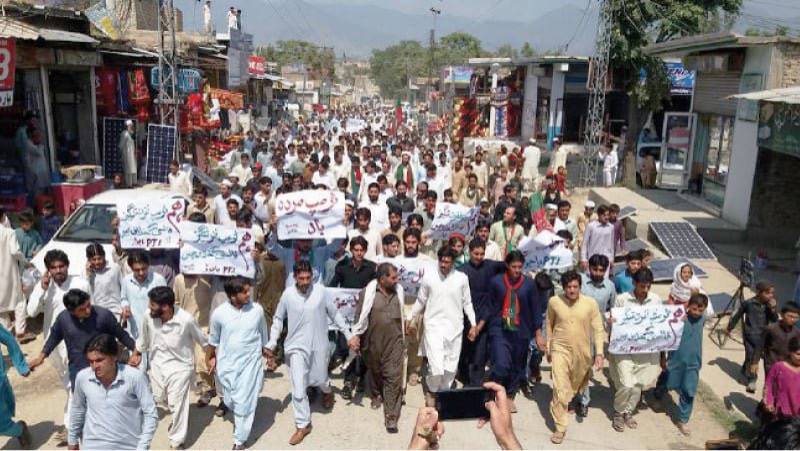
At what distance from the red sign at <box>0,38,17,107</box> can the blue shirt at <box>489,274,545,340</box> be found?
941cm

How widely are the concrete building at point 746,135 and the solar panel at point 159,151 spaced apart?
1223cm

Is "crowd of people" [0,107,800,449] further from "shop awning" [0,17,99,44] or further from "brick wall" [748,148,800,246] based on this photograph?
"brick wall" [748,148,800,246]

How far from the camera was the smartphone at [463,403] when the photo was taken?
3666 millimetres

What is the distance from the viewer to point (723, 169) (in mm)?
14891

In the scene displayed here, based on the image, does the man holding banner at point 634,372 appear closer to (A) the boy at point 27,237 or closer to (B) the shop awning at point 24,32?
(A) the boy at point 27,237

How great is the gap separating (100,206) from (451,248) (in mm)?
5598

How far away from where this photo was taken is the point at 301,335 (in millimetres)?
5934

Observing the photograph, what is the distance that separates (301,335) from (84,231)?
4.61m

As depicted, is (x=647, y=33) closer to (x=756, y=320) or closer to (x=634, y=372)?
(x=756, y=320)

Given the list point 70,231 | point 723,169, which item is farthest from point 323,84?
point 70,231

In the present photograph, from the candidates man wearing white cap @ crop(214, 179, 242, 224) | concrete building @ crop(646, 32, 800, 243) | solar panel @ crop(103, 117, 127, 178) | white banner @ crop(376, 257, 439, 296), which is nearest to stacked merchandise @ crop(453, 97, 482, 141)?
concrete building @ crop(646, 32, 800, 243)

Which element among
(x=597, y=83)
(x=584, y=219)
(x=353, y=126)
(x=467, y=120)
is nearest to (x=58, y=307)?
(x=584, y=219)

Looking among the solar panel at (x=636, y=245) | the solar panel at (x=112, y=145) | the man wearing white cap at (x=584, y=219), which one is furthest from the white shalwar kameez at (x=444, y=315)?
the solar panel at (x=112, y=145)

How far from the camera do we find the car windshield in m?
8.80
